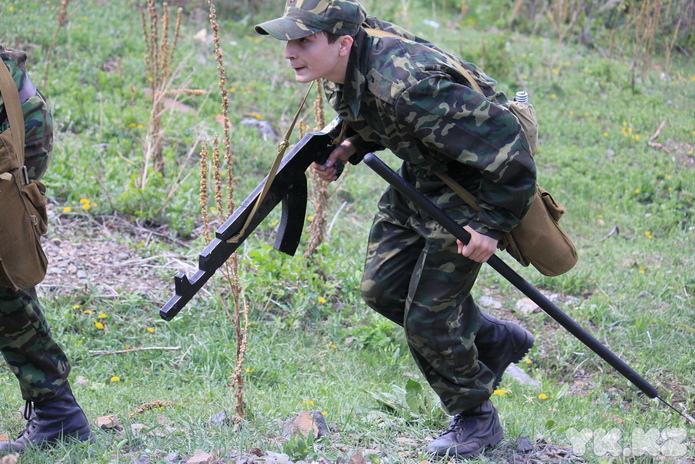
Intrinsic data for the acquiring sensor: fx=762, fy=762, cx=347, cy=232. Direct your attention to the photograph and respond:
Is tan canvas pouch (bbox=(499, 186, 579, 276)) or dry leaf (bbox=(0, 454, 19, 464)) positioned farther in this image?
tan canvas pouch (bbox=(499, 186, 579, 276))

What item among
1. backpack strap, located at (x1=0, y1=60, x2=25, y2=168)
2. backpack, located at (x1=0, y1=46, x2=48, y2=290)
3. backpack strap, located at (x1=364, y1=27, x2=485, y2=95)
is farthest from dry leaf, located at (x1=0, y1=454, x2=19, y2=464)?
backpack strap, located at (x1=364, y1=27, x2=485, y2=95)

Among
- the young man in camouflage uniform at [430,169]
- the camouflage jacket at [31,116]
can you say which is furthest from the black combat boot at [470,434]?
the camouflage jacket at [31,116]

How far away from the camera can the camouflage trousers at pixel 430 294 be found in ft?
10.4

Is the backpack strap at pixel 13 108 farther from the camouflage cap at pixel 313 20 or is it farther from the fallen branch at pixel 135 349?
the fallen branch at pixel 135 349

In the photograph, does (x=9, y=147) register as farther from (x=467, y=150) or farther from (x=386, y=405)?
(x=386, y=405)

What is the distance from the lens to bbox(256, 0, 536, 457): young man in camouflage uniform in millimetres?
2789

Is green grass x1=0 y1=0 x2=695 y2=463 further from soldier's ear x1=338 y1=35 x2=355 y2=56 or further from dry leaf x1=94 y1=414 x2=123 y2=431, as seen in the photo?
soldier's ear x1=338 y1=35 x2=355 y2=56

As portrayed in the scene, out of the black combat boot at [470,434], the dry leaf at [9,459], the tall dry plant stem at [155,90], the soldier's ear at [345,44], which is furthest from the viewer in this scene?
the tall dry plant stem at [155,90]

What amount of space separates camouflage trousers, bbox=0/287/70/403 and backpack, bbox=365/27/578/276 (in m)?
1.78

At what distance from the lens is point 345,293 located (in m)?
5.27

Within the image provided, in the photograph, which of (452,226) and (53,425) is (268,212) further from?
(53,425)

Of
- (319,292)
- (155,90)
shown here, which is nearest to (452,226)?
(319,292)

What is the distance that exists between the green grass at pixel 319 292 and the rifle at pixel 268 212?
0.47 metres

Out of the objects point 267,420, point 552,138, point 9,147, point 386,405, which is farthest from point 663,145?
point 9,147
